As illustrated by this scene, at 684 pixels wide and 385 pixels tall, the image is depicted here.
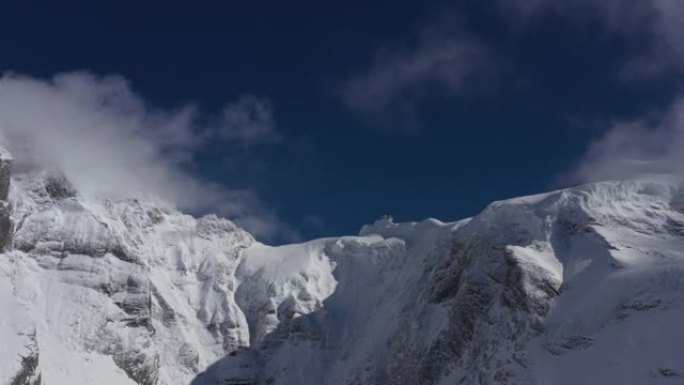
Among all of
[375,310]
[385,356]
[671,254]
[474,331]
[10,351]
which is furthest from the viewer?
[375,310]

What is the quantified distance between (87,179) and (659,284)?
4997 inches

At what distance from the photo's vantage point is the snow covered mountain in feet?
382

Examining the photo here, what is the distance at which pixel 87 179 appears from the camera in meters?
199

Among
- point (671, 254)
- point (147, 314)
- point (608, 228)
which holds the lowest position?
point (671, 254)

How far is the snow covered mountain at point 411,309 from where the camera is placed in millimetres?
116500

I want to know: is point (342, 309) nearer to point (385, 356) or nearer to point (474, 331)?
point (385, 356)

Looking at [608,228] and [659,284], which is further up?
[608,228]

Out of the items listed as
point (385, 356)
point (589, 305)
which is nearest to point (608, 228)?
point (589, 305)

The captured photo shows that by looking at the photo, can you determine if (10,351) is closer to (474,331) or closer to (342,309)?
(474,331)

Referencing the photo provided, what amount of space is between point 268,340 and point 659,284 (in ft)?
321

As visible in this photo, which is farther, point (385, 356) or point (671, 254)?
point (385, 356)

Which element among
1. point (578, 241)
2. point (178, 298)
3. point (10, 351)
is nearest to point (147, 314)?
point (178, 298)

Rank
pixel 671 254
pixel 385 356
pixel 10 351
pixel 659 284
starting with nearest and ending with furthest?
pixel 10 351
pixel 659 284
pixel 671 254
pixel 385 356

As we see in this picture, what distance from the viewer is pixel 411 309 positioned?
167375mm
